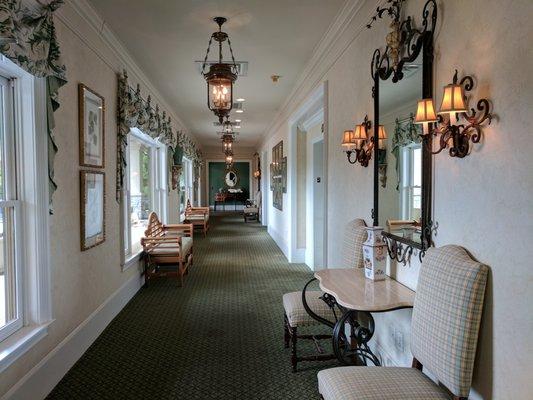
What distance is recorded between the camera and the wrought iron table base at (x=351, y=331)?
7.47 feet

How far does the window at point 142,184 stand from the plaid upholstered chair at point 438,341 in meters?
3.65

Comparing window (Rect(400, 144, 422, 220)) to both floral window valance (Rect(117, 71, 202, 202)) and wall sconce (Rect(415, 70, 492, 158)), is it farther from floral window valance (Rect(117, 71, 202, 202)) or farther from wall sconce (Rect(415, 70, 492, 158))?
floral window valance (Rect(117, 71, 202, 202))

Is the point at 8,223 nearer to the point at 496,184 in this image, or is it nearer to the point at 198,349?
the point at 198,349

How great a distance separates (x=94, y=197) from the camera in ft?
11.4

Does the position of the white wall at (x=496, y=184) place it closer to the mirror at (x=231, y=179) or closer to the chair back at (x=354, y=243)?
the chair back at (x=354, y=243)

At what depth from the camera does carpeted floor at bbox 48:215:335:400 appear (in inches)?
103

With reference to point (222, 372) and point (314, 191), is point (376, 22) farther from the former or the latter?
point (314, 191)

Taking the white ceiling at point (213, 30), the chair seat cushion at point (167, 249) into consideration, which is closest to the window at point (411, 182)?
the white ceiling at point (213, 30)

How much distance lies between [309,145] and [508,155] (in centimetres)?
517

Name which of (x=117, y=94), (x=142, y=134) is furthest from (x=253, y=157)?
(x=117, y=94)

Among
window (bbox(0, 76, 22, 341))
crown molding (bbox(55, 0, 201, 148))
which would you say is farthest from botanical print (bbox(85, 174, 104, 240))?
crown molding (bbox(55, 0, 201, 148))

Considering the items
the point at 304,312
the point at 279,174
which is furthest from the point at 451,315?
the point at 279,174

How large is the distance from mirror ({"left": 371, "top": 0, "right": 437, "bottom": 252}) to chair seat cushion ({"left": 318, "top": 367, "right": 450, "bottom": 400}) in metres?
0.66

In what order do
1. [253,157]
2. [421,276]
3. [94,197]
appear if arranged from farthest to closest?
[253,157]
[94,197]
[421,276]
